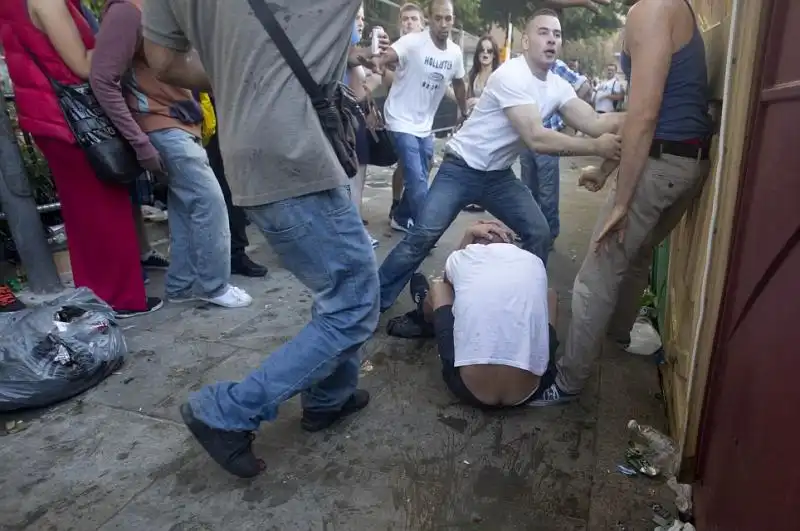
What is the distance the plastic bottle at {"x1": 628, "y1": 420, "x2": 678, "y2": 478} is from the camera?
222cm

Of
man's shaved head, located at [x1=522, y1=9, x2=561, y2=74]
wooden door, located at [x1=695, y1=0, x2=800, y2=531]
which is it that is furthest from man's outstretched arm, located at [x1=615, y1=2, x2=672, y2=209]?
man's shaved head, located at [x1=522, y1=9, x2=561, y2=74]

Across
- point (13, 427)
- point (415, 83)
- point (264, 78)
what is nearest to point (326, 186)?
point (264, 78)

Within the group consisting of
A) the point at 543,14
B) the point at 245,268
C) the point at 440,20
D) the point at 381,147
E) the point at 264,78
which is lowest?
the point at 245,268

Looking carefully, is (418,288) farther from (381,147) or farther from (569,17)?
(569,17)

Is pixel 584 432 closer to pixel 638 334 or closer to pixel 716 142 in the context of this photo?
pixel 638 334

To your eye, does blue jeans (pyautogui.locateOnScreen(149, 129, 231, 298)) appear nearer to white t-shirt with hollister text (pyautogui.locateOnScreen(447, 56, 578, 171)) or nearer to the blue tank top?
white t-shirt with hollister text (pyautogui.locateOnScreen(447, 56, 578, 171))

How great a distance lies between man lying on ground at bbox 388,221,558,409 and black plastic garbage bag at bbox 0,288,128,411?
1587 millimetres

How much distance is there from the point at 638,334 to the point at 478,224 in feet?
3.59

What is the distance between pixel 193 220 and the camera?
372 centimetres

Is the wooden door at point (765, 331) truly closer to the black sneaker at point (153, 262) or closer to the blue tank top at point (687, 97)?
the blue tank top at point (687, 97)

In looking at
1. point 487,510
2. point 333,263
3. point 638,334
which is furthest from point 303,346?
point 638,334

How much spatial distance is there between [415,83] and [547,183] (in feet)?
4.52

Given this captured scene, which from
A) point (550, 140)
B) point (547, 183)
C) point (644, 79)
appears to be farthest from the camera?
point (547, 183)

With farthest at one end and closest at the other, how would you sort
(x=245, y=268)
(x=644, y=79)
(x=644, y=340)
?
(x=245, y=268)
(x=644, y=340)
(x=644, y=79)
